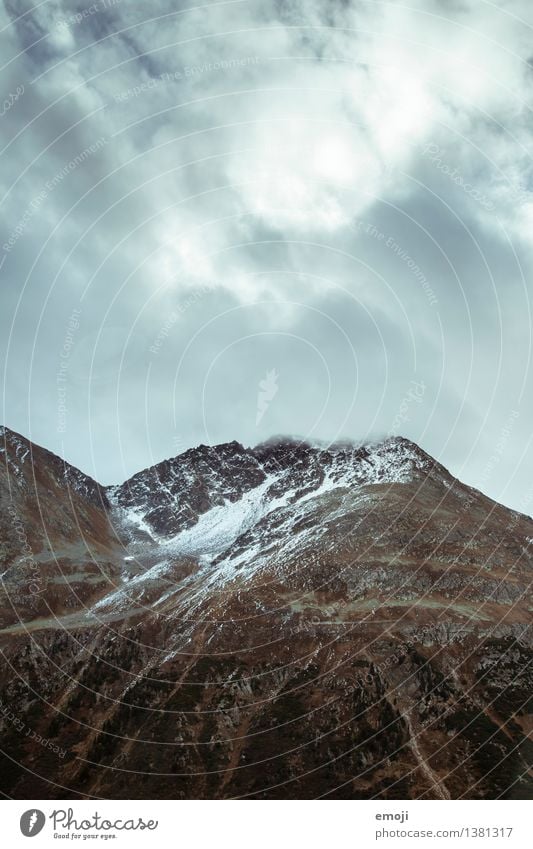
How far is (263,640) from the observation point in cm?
15188

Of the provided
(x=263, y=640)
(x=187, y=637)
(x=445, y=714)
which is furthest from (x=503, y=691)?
(x=187, y=637)

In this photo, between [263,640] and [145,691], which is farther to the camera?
[263,640]

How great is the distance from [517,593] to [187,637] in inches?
3983

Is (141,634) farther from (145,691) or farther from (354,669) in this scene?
(354,669)
